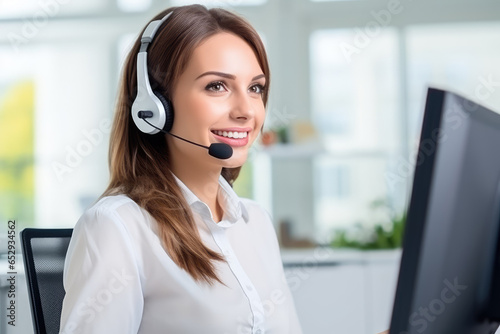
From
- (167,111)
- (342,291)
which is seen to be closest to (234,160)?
(167,111)

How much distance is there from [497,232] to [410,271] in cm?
18

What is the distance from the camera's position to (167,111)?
1.09 metres

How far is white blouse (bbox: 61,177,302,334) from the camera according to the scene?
92cm

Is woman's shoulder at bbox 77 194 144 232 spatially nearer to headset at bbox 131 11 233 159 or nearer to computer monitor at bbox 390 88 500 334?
headset at bbox 131 11 233 159

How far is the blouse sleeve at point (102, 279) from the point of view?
2.96 ft

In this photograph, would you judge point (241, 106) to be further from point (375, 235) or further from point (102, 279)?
point (375, 235)

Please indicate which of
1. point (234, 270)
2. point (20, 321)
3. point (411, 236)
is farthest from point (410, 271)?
point (20, 321)

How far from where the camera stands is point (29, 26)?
4293mm

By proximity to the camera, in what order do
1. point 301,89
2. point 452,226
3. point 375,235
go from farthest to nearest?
point 301,89, point 375,235, point 452,226

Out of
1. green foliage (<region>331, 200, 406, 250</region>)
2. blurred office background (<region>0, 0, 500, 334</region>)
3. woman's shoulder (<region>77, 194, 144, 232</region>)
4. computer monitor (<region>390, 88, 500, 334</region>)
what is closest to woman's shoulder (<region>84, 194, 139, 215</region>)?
woman's shoulder (<region>77, 194, 144, 232</region>)

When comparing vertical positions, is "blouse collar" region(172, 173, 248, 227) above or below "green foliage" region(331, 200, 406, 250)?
above

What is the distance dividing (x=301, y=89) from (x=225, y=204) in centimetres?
317

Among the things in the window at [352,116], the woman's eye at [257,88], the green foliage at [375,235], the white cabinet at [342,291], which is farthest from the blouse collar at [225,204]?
the window at [352,116]

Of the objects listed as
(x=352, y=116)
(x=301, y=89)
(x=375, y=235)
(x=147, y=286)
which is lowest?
(x=375, y=235)
